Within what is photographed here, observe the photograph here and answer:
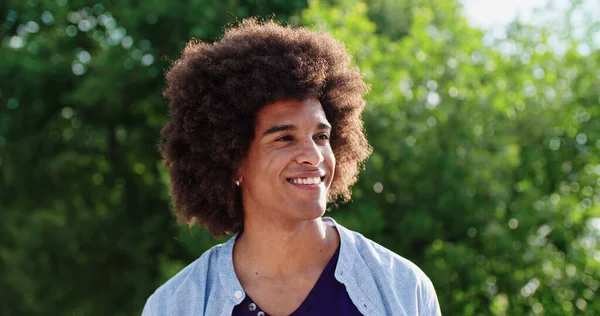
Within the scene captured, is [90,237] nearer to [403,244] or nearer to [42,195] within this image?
[42,195]

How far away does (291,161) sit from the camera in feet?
10.5

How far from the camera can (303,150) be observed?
10.5ft

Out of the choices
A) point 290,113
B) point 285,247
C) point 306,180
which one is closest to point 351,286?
point 285,247

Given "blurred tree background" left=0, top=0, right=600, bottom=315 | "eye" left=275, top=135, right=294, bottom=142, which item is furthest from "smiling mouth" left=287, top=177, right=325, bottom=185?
"blurred tree background" left=0, top=0, right=600, bottom=315

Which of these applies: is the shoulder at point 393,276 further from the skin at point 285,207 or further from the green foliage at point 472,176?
the green foliage at point 472,176

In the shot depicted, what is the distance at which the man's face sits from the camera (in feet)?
10.4

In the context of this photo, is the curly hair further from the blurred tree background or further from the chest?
the blurred tree background

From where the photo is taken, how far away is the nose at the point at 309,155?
3.18 m

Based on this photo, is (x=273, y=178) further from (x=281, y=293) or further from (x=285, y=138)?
(x=281, y=293)

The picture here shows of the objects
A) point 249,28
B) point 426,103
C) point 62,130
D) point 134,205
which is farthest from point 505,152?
point 62,130

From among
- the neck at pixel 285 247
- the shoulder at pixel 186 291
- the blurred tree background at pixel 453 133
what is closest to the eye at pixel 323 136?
the neck at pixel 285 247

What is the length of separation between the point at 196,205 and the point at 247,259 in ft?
1.32

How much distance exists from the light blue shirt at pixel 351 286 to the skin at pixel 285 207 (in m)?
0.08

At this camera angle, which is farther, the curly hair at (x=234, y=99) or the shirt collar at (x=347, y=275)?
the curly hair at (x=234, y=99)
